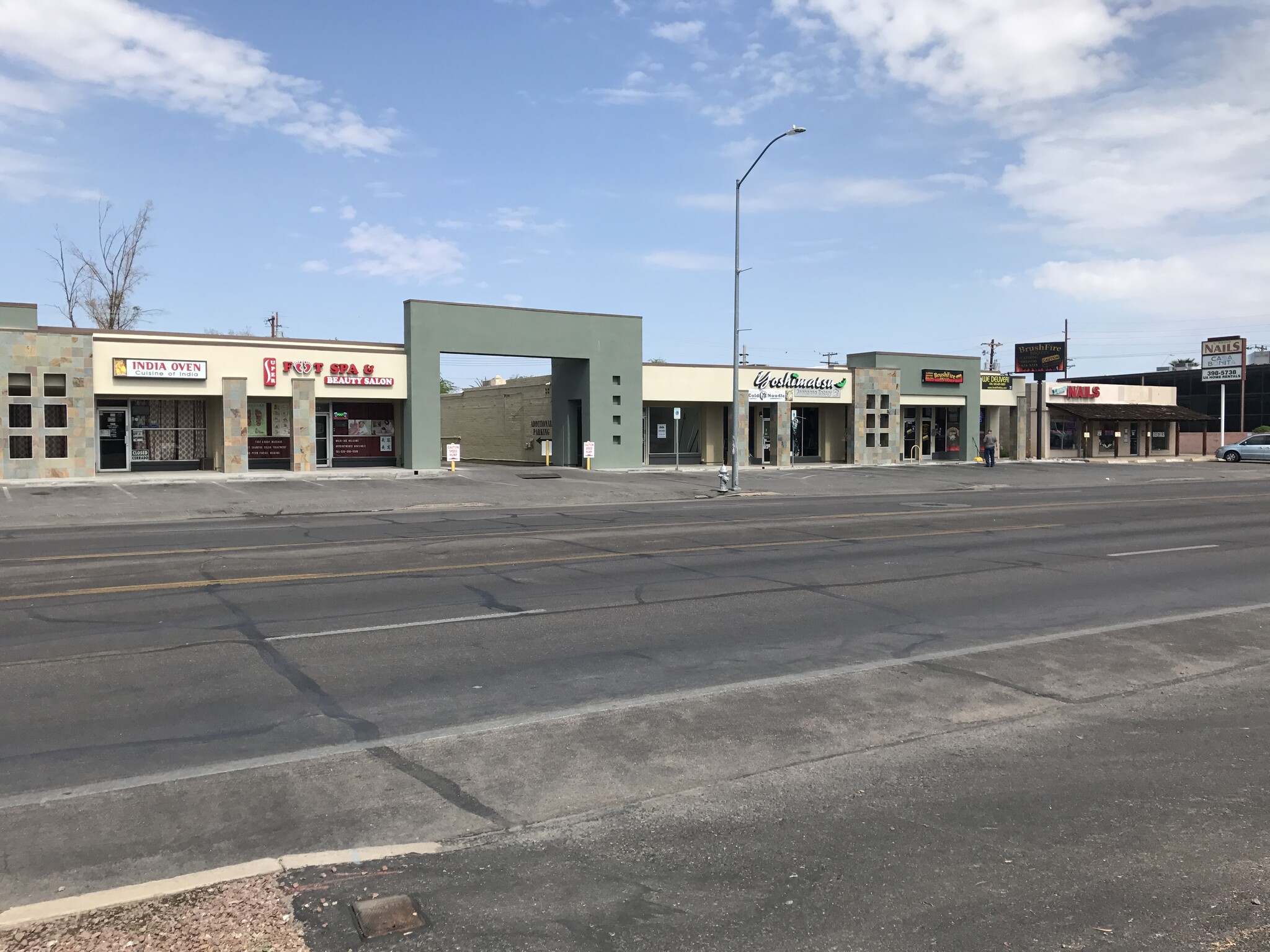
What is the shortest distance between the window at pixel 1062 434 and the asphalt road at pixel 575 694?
148 ft

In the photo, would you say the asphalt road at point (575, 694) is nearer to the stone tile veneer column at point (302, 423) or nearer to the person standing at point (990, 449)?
the stone tile veneer column at point (302, 423)

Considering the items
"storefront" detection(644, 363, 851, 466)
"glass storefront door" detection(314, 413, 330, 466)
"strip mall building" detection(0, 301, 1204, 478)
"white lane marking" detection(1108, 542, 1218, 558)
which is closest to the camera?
"white lane marking" detection(1108, 542, 1218, 558)

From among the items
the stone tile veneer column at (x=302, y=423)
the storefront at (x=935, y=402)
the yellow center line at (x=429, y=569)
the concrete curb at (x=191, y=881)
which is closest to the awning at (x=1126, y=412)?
the storefront at (x=935, y=402)

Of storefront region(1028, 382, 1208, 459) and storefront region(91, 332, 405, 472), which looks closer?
storefront region(91, 332, 405, 472)

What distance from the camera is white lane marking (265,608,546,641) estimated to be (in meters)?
9.34

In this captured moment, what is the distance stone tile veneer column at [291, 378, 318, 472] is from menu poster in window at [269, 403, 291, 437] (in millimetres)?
1307

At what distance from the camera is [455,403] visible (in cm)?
5500

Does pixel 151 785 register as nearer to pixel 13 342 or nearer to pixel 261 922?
pixel 261 922

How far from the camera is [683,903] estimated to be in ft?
14.0

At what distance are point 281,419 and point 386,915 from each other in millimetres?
34543

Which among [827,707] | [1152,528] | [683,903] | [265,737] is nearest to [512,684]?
[265,737]

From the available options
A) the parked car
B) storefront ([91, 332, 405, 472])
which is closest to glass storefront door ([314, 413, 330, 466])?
storefront ([91, 332, 405, 472])

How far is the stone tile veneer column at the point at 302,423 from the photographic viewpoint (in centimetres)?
3450

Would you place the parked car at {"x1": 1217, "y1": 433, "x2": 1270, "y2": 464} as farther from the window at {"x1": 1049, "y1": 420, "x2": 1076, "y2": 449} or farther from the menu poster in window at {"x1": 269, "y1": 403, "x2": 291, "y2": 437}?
the menu poster in window at {"x1": 269, "y1": 403, "x2": 291, "y2": 437}
